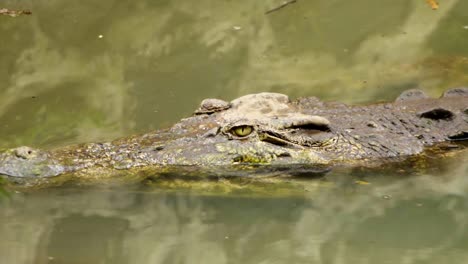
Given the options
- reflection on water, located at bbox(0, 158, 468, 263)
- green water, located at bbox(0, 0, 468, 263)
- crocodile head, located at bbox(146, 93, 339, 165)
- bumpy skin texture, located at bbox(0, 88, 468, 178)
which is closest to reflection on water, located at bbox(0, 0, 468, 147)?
green water, located at bbox(0, 0, 468, 263)

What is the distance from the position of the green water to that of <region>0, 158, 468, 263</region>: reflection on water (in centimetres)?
1

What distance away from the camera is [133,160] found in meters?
5.17

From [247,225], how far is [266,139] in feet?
2.49

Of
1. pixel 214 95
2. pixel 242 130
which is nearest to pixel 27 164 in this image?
pixel 242 130

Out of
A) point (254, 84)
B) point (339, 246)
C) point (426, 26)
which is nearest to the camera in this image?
point (339, 246)

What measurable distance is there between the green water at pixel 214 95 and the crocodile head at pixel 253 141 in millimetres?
280

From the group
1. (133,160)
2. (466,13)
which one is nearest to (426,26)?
(466,13)

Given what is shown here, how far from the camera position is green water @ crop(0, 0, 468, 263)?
4.43m

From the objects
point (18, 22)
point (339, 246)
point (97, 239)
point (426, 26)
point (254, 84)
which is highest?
point (18, 22)

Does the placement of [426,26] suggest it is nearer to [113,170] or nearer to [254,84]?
[254,84]

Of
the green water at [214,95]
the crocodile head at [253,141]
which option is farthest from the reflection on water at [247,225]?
the crocodile head at [253,141]

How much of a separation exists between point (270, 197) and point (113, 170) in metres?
1.14

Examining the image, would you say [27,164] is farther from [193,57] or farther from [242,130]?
[193,57]

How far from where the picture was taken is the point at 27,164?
16.3 feet
